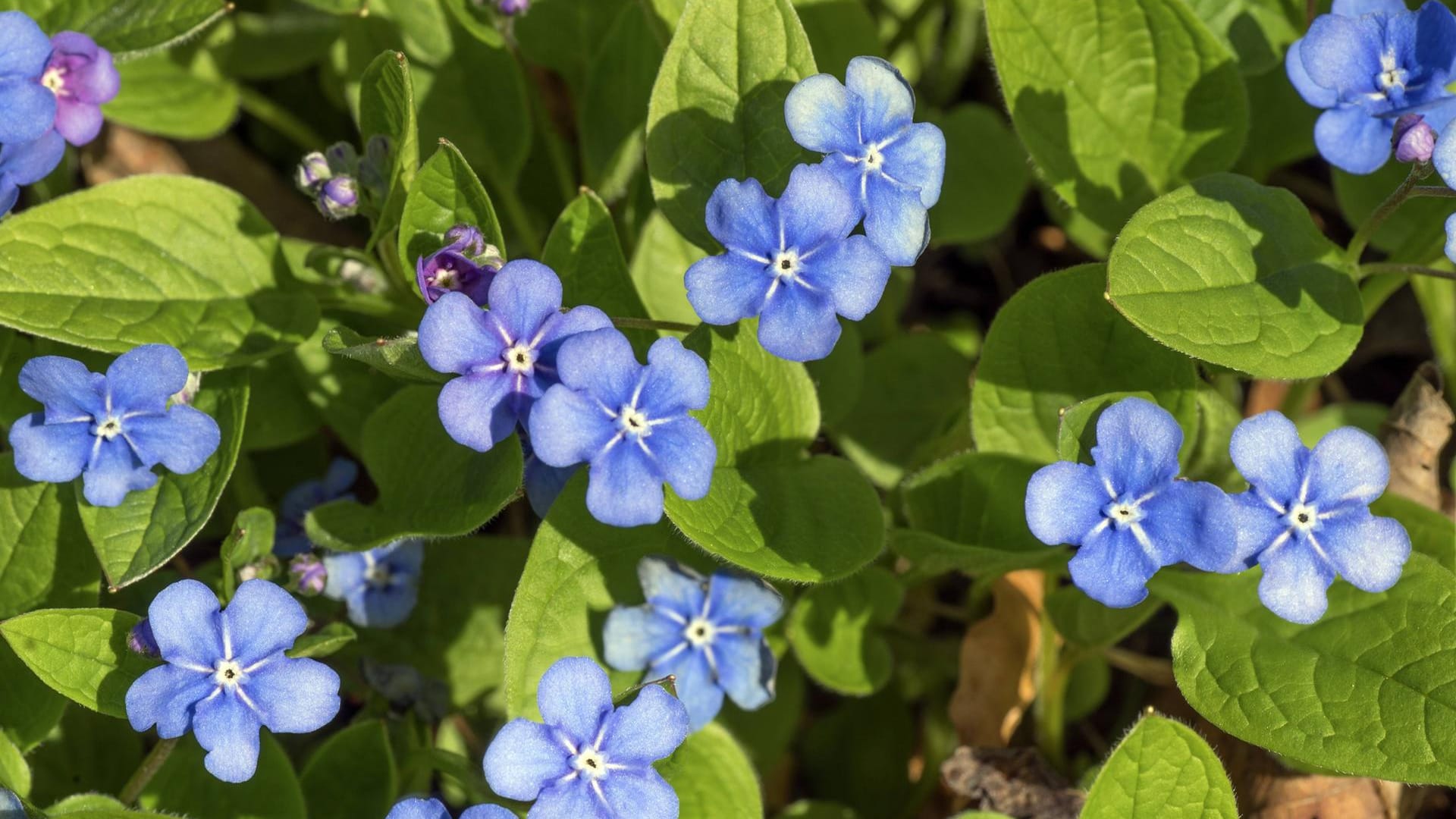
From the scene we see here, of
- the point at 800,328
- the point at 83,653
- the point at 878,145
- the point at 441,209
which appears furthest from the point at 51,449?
the point at 878,145

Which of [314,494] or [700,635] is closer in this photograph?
[700,635]

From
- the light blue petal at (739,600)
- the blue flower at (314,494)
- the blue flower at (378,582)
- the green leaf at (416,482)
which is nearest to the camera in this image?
the green leaf at (416,482)

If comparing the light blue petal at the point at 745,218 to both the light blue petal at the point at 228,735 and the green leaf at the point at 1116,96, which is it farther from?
the light blue petal at the point at 228,735

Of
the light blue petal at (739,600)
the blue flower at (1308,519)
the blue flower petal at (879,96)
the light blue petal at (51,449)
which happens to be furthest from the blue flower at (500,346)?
the blue flower at (1308,519)

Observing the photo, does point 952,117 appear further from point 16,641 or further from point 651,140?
point 16,641

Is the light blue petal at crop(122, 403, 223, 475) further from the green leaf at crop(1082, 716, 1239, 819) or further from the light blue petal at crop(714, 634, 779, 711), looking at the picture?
the green leaf at crop(1082, 716, 1239, 819)

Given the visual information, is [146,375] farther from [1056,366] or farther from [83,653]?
[1056,366]

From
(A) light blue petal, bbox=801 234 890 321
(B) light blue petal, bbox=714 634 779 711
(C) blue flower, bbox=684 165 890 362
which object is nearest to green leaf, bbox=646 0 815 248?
(C) blue flower, bbox=684 165 890 362
